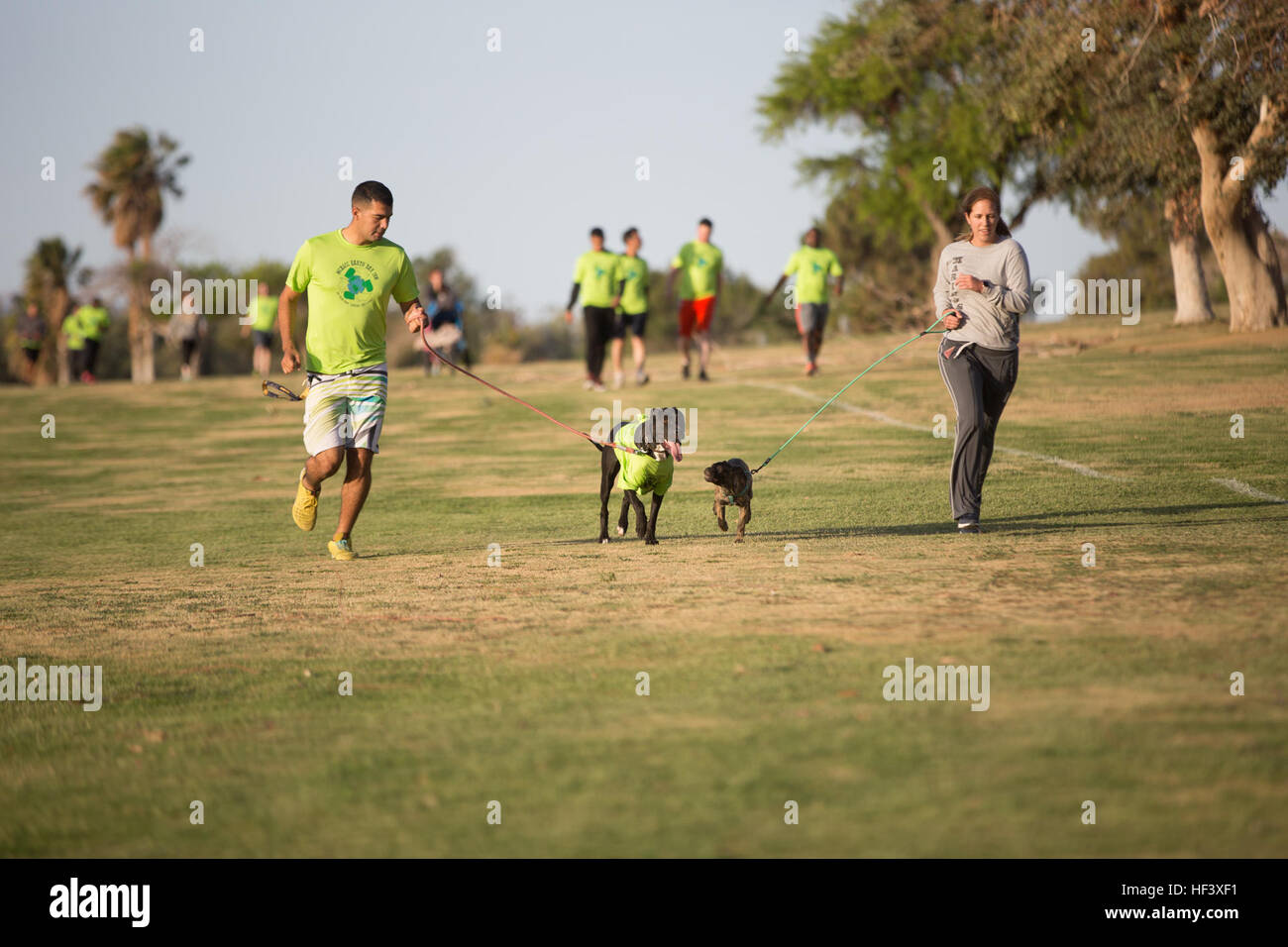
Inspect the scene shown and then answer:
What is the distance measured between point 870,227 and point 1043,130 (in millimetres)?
46153

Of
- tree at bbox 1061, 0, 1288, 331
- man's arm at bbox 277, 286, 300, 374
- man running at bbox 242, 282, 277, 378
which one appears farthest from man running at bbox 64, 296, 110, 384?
man's arm at bbox 277, 286, 300, 374

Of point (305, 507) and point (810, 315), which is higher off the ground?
point (810, 315)

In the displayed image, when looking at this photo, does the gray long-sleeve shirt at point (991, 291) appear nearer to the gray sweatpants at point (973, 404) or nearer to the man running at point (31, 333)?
the gray sweatpants at point (973, 404)

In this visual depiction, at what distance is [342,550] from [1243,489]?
24.2ft

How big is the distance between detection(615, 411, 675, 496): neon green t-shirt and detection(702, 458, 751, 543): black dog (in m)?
0.31

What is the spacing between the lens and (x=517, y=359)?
6944cm

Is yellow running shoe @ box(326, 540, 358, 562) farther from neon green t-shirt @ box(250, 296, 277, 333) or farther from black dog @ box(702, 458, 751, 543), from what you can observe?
neon green t-shirt @ box(250, 296, 277, 333)

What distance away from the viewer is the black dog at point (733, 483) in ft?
31.2

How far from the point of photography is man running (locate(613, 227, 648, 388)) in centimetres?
2250

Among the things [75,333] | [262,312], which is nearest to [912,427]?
[262,312]

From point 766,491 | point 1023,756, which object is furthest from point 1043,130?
point 1023,756

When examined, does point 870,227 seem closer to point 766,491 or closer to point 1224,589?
point 766,491

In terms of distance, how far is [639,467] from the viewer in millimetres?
9320

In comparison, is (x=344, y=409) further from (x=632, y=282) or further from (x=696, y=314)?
(x=696, y=314)
